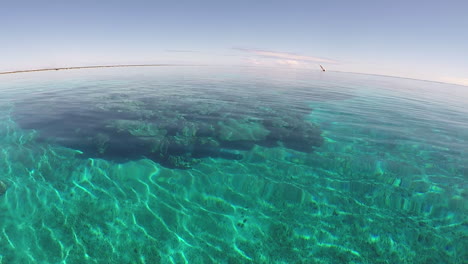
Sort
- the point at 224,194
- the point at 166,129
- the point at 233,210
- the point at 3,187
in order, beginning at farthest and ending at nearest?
the point at 166,129 < the point at 224,194 < the point at 3,187 < the point at 233,210

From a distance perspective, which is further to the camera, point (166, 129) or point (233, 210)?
point (166, 129)

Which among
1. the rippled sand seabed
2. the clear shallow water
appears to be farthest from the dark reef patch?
the rippled sand seabed

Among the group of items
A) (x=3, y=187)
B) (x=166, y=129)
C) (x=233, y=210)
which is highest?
(x=166, y=129)

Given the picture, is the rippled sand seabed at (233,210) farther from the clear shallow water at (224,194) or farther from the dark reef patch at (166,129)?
the dark reef patch at (166,129)

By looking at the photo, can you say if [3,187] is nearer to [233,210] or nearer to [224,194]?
[224,194]

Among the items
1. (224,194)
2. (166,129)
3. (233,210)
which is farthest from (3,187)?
(233,210)

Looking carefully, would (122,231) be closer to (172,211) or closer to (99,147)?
(172,211)

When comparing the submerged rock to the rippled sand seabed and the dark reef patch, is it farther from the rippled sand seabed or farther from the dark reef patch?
the dark reef patch
